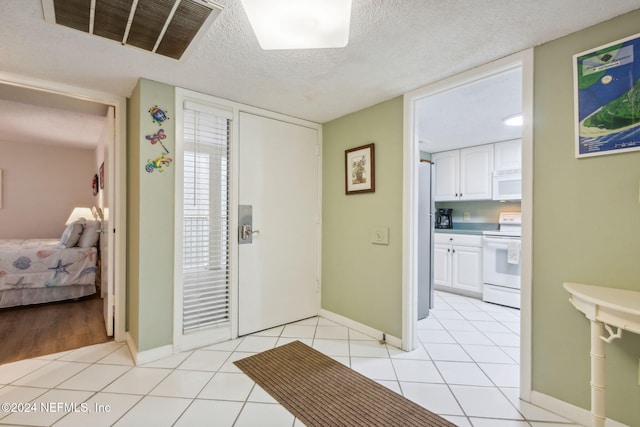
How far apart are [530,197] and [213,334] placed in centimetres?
253

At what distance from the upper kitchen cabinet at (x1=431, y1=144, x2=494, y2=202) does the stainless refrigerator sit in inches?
33.1

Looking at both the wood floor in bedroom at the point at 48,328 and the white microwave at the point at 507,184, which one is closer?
the wood floor in bedroom at the point at 48,328

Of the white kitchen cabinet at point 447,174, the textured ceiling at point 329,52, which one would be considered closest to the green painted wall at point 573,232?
the textured ceiling at point 329,52

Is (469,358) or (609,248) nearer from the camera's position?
(609,248)

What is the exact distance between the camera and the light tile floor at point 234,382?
5.21ft

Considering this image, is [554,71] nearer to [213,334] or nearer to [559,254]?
[559,254]

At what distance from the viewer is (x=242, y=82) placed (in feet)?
7.29

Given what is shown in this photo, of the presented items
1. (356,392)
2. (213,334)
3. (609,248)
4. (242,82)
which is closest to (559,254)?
(609,248)

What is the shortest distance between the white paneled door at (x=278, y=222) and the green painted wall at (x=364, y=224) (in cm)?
16

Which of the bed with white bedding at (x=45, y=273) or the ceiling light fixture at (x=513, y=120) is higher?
the ceiling light fixture at (x=513, y=120)

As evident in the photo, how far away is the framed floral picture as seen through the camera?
8.80 ft

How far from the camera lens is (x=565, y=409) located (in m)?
1.60

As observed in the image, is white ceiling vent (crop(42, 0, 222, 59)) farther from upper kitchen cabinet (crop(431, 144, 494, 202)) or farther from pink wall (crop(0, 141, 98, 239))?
pink wall (crop(0, 141, 98, 239))

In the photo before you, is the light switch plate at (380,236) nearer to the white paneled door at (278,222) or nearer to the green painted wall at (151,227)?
the white paneled door at (278,222)
